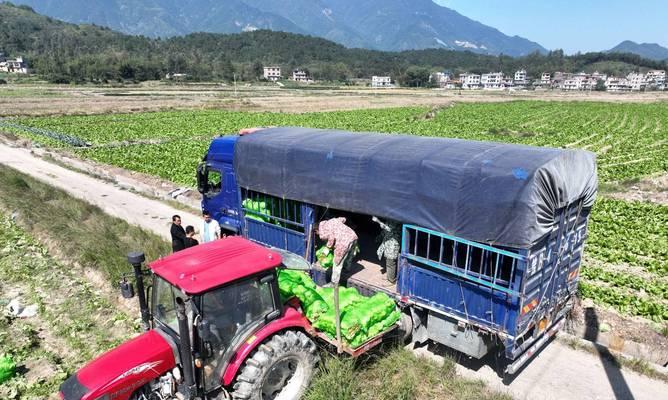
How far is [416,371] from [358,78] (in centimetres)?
19922

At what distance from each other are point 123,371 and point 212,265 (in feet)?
5.27

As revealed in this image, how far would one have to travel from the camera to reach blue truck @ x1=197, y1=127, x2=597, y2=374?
21.9 feet

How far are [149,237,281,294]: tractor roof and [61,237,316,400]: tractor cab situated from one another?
12 mm

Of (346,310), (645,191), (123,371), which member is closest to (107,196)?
(346,310)

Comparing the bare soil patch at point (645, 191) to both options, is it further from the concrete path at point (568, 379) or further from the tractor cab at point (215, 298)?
the tractor cab at point (215, 298)

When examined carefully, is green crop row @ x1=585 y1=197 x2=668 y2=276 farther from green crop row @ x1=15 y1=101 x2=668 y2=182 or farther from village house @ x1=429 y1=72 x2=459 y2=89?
village house @ x1=429 y1=72 x2=459 y2=89

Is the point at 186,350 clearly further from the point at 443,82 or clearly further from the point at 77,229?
the point at 443,82

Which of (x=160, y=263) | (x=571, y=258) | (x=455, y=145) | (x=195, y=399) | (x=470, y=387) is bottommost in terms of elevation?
(x=470, y=387)

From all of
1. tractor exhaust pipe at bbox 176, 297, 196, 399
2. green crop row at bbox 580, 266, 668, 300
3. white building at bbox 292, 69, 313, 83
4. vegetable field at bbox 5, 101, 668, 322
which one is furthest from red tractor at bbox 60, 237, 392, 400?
white building at bbox 292, 69, 313, 83

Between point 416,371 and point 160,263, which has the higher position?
point 160,263

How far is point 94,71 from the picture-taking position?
11562 cm

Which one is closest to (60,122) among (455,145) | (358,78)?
(455,145)

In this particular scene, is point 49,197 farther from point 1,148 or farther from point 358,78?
point 358,78

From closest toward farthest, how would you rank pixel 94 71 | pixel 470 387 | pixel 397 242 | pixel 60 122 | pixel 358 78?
pixel 470 387 < pixel 397 242 < pixel 60 122 < pixel 94 71 < pixel 358 78
